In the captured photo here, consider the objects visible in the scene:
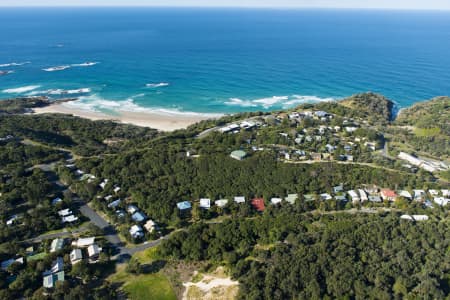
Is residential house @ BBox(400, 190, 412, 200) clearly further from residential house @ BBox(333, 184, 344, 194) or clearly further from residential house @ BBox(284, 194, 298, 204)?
residential house @ BBox(284, 194, 298, 204)

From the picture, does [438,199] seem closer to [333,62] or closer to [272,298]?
[272,298]

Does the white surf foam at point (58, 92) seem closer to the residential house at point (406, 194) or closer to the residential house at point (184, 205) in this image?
the residential house at point (184, 205)

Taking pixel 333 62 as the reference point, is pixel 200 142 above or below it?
below

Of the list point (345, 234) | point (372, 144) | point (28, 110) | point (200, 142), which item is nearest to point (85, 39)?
point (28, 110)

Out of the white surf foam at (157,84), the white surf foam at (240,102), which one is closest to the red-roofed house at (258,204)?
the white surf foam at (240,102)

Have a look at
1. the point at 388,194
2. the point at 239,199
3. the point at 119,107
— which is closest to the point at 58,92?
the point at 119,107

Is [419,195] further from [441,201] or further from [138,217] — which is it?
[138,217]
